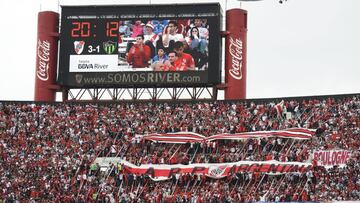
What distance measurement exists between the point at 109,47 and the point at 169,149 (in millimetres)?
8559

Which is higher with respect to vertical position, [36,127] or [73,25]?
[73,25]

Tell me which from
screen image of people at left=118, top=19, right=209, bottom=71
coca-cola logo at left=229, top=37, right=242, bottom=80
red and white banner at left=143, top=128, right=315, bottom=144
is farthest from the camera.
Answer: screen image of people at left=118, top=19, right=209, bottom=71

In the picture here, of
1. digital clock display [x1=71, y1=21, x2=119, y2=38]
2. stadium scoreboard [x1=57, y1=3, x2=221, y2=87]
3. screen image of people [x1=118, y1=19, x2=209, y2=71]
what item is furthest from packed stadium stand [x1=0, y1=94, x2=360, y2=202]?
digital clock display [x1=71, y1=21, x2=119, y2=38]

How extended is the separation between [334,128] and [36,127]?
1804 centimetres

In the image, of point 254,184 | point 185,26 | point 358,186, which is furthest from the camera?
point 185,26

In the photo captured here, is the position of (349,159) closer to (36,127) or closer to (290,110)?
(290,110)

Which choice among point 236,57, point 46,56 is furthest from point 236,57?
point 46,56

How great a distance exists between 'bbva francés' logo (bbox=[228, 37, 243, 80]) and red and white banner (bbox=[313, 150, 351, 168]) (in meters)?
9.59

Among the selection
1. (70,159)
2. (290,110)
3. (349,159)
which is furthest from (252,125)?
(70,159)

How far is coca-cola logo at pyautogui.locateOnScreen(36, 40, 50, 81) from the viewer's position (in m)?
59.5

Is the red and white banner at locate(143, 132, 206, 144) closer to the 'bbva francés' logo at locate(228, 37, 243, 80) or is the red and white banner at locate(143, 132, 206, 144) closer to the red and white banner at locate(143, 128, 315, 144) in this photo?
Result: the red and white banner at locate(143, 128, 315, 144)

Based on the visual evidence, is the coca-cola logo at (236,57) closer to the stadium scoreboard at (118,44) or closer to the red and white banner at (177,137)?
the stadium scoreboard at (118,44)

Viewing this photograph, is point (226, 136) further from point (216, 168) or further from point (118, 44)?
point (118, 44)

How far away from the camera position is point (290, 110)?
53656 mm
